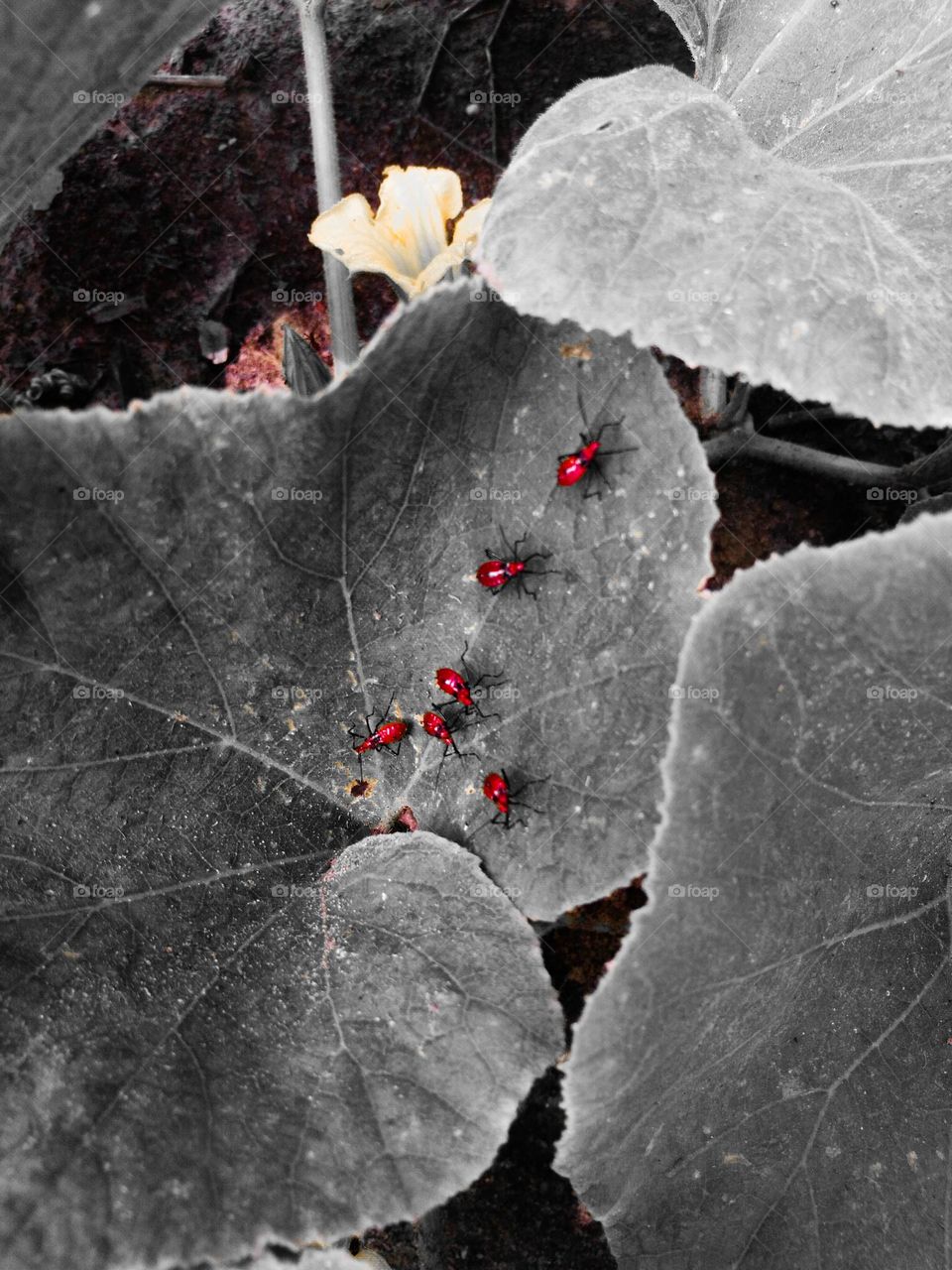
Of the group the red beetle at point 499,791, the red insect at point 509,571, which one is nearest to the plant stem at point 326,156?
the red insect at point 509,571

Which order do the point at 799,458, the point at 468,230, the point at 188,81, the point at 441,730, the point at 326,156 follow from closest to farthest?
the point at 441,730
the point at 468,230
the point at 326,156
the point at 799,458
the point at 188,81

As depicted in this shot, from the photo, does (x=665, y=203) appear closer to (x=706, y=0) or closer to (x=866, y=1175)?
(x=706, y=0)

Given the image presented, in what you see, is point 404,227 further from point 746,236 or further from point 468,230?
point 746,236

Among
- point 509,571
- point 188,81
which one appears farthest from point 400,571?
point 188,81

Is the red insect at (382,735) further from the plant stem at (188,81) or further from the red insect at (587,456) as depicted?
the plant stem at (188,81)

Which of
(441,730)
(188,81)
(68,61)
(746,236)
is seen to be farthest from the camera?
(188,81)

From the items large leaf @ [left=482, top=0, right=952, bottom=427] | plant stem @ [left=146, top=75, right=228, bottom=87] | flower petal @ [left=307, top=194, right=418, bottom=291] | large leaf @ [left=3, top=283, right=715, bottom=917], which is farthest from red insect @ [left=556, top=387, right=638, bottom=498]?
plant stem @ [left=146, top=75, right=228, bottom=87]

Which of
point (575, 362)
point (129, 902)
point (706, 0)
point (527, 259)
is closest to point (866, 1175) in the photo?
point (129, 902)
